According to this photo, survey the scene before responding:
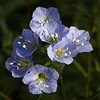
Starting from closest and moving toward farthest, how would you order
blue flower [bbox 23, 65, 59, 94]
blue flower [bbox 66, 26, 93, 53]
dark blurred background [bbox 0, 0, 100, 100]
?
blue flower [bbox 23, 65, 59, 94]
blue flower [bbox 66, 26, 93, 53]
dark blurred background [bbox 0, 0, 100, 100]

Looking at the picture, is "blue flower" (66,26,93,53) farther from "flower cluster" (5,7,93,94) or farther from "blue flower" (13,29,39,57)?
"blue flower" (13,29,39,57)

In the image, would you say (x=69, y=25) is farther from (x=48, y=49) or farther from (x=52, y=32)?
(x=48, y=49)

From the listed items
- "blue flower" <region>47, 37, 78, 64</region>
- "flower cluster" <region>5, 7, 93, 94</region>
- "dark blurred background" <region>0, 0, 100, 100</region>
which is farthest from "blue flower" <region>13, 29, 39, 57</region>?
"dark blurred background" <region>0, 0, 100, 100</region>

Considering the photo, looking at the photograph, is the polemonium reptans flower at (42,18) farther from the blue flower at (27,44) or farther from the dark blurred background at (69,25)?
the dark blurred background at (69,25)

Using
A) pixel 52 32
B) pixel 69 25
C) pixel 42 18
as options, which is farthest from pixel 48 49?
pixel 69 25

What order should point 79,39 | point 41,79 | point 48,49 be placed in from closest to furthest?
point 48,49
point 41,79
point 79,39

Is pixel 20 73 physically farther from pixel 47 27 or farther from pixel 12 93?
pixel 12 93
